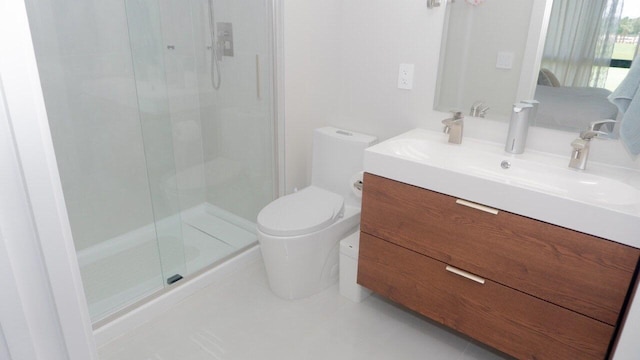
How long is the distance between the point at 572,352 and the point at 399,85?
1.42 metres

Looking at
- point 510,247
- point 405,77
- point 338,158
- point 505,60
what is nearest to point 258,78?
point 338,158

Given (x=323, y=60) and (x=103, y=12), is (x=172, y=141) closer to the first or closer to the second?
(x=103, y=12)

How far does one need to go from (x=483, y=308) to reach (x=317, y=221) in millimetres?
843

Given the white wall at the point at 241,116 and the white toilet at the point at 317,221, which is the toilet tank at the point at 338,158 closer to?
the white toilet at the point at 317,221

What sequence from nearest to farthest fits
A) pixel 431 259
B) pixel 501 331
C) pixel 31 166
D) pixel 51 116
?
pixel 31 166 < pixel 501 331 < pixel 431 259 < pixel 51 116

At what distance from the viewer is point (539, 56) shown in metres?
1.74

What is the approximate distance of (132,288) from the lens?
2.08 metres

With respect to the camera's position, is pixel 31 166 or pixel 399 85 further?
pixel 399 85

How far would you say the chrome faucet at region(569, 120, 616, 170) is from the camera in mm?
1609

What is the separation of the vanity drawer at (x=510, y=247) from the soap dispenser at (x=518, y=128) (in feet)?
1.49

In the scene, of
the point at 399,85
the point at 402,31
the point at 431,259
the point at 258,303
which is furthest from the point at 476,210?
the point at 258,303

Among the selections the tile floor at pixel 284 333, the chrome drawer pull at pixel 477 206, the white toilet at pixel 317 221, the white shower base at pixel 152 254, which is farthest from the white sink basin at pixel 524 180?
the white shower base at pixel 152 254

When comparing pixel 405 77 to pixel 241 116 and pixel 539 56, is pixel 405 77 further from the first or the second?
pixel 241 116

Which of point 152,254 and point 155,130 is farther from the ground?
point 155,130
